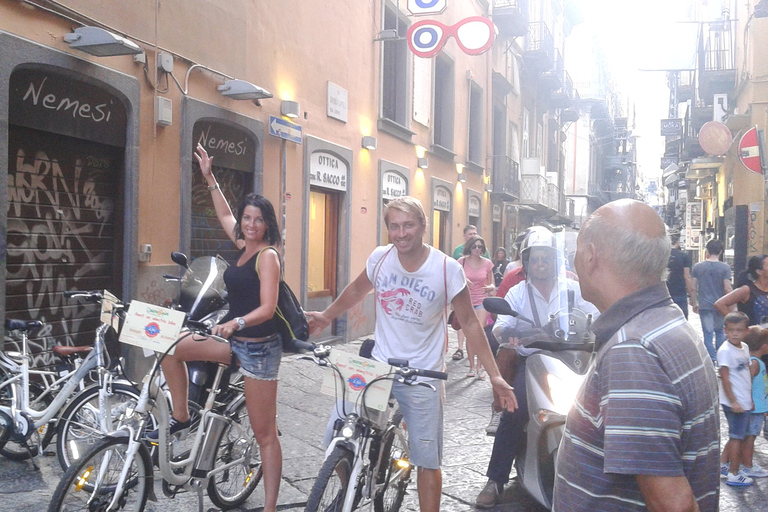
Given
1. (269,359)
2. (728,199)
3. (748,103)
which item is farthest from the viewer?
(728,199)

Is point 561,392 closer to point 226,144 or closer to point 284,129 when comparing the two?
point 226,144

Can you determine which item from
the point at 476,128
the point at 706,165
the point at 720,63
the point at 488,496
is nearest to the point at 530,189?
the point at 706,165

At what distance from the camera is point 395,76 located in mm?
14703

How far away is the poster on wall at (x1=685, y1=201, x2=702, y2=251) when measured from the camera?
31.0 meters

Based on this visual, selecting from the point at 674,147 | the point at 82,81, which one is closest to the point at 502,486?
the point at 82,81

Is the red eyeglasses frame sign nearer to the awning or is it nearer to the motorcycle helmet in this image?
the motorcycle helmet

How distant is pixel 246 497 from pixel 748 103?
54.2 ft

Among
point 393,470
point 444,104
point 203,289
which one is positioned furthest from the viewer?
point 444,104

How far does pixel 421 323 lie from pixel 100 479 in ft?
5.46

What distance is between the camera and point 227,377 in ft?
13.3

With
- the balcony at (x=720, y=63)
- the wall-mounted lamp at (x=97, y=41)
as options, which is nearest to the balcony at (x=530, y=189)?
the balcony at (x=720, y=63)

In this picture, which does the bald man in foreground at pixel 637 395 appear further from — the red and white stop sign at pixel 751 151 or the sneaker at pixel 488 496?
the red and white stop sign at pixel 751 151

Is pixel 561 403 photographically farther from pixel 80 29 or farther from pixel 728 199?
pixel 728 199

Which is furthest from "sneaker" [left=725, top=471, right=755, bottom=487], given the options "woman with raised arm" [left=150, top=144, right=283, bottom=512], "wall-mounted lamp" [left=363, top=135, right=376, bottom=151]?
"wall-mounted lamp" [left=363, top=135, right=376, bottom=151]
